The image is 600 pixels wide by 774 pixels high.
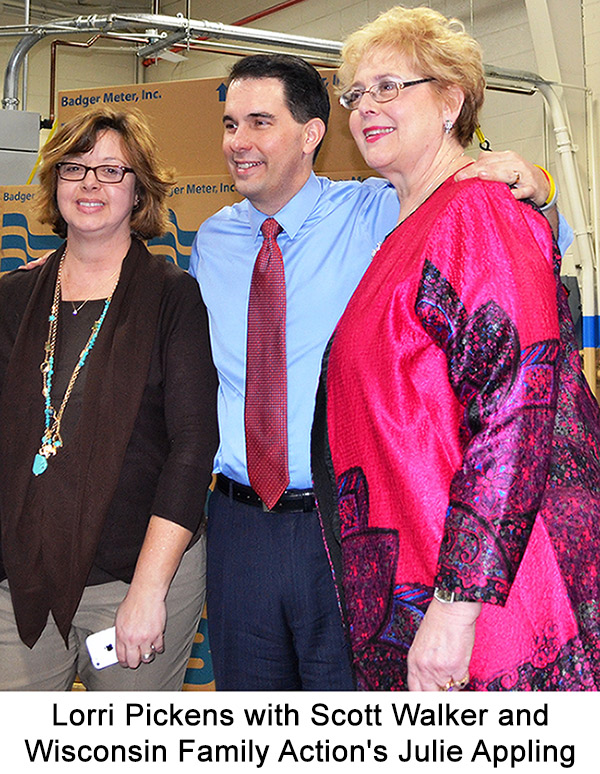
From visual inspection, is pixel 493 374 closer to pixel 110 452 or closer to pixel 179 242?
pixel 110 452

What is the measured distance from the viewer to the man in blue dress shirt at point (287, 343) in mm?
1567

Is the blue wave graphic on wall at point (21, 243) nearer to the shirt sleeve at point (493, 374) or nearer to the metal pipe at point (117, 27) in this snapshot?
the metal pipe at point (117, 27)

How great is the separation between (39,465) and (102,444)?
13 centimetres

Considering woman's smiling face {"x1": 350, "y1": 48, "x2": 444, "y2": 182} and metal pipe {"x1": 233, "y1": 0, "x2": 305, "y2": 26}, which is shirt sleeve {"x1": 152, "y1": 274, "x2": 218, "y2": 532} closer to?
woman's smiling face {"x1": 350, "y1": 48, "x2": 444, "y2": 182}

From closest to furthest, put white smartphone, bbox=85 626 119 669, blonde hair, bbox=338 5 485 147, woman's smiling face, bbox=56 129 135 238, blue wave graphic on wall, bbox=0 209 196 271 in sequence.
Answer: blonde hair, bbox=338 5 485 147
white smartphone, bbox=85 626 119 669
woman's smiling face, bbox=56 129 135 238
blue wave graphic on wall, bbox=0 209 196 271

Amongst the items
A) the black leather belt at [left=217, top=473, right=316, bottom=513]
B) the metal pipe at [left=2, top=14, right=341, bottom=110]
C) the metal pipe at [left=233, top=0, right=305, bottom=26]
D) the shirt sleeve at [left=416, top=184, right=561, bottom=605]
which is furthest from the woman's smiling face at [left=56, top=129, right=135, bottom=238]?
the metal pipe at [left=233, top=0, right=305, bottom=26]

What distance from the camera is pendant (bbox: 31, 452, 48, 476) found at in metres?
1.53

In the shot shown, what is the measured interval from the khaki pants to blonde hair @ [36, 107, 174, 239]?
738 mm

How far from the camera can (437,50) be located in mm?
1329

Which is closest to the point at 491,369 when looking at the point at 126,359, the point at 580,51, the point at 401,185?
the point at 401,185

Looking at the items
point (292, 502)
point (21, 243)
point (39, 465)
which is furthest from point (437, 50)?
point (21, 243)

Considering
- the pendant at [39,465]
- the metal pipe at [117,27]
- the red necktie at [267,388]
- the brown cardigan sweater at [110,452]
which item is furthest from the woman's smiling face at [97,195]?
the metal pipe at [117,27]

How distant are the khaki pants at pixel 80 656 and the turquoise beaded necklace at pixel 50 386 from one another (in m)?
0.26
